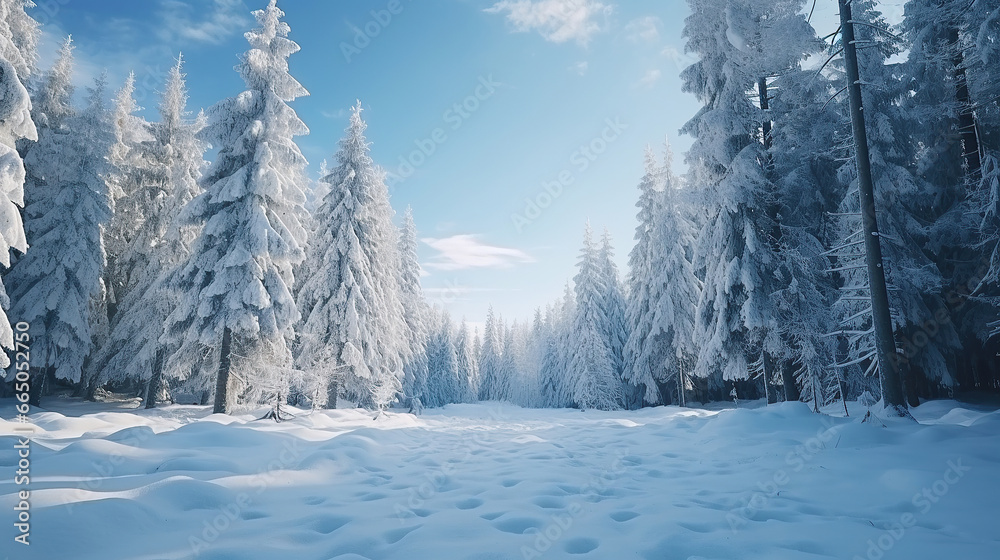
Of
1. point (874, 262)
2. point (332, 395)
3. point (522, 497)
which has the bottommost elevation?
point (332, 395)

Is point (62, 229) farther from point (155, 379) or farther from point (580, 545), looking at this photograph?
point (580, 545)

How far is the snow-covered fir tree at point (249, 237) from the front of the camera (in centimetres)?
1383

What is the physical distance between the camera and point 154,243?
18875mm

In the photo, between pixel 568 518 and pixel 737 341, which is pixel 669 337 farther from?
pixel 568 518

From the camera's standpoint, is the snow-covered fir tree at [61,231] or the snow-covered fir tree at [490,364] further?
the snow-covered fir tree at [490,364]

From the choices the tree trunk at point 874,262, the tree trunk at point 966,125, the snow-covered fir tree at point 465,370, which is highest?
the tree trunk at point 966,125

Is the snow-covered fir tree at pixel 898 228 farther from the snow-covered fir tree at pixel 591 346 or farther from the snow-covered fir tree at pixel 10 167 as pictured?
the snow-covered fir tree at pixel 10 167

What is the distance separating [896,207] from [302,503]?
55.3ft

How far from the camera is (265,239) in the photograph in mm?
13852

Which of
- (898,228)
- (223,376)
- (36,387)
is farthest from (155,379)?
(898,228)

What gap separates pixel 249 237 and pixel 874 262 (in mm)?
17115

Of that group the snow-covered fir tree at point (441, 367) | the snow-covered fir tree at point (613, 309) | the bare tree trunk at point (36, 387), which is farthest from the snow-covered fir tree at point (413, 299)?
the bare tree trunk at point (36, 387)

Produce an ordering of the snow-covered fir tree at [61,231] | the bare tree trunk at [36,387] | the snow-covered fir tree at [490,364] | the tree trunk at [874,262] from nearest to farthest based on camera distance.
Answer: the tree trunk at [874,262]
the bare tree trunk at [36,387]
the snow-covered fir tree at [61,231]
the snow-covered fir tree at [490,364]

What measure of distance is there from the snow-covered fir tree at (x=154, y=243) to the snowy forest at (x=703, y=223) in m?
0.11
